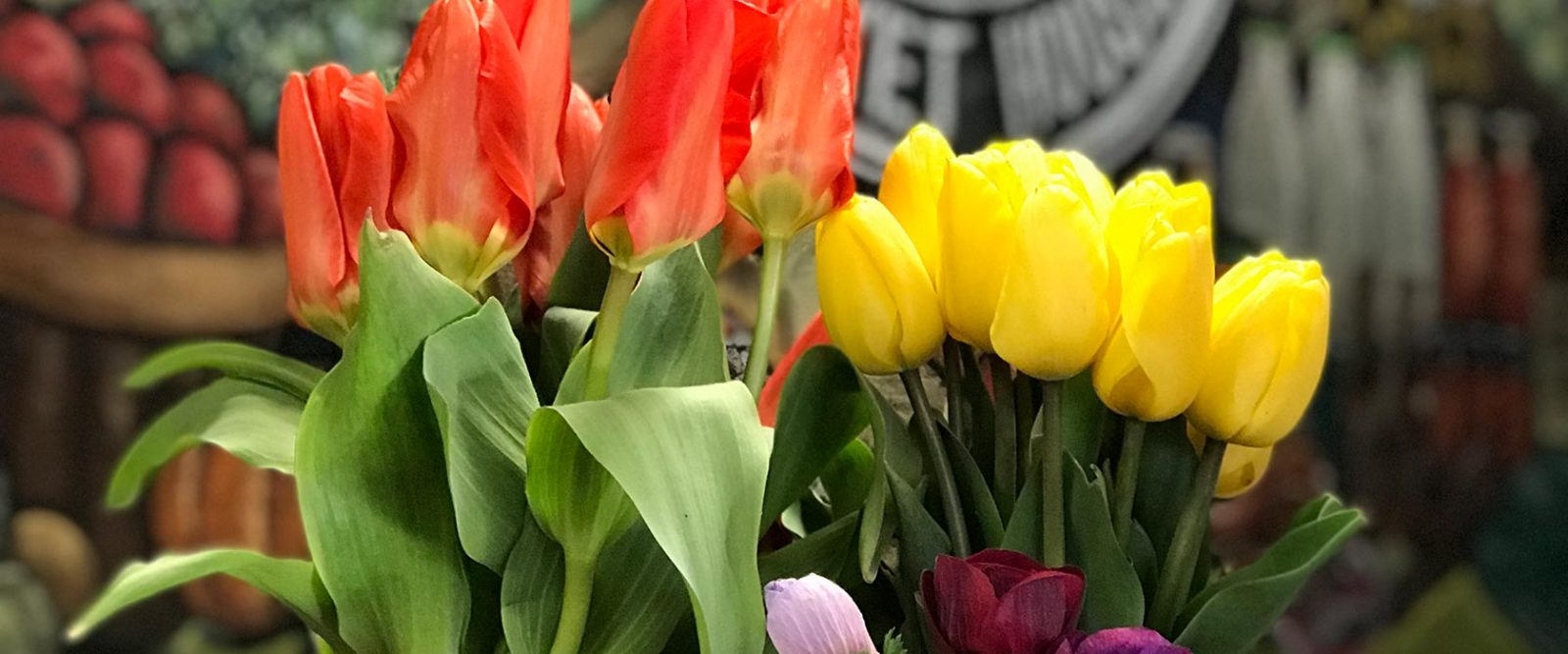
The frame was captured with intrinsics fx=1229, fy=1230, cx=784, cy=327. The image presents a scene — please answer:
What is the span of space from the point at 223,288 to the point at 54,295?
98 mm

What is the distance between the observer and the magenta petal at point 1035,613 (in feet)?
0.86

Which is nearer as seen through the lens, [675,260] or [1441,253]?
[675,260]

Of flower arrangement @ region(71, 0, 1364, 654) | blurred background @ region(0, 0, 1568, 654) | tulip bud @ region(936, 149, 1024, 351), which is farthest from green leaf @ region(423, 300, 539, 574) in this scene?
blurred background @ region(0, 0, 1568, 654)

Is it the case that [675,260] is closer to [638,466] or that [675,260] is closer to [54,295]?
[638,466]

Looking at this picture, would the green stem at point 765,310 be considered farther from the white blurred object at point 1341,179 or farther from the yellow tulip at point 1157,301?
the white blurred object at point 1341,179

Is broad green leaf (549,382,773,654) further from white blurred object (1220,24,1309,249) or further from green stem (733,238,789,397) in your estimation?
white blurred object (1220,24,1309,249)

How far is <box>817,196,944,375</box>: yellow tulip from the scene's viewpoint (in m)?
0.30

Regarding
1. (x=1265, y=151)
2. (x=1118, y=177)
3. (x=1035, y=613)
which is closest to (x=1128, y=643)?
(x=1035, y=613)

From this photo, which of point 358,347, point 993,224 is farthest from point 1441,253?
point 358,347

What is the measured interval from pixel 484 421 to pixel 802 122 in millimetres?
100

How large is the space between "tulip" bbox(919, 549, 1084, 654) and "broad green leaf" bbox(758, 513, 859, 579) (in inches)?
1.4

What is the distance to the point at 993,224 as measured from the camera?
29cm

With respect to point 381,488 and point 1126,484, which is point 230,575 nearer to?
point 381,488

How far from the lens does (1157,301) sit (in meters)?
0.28
